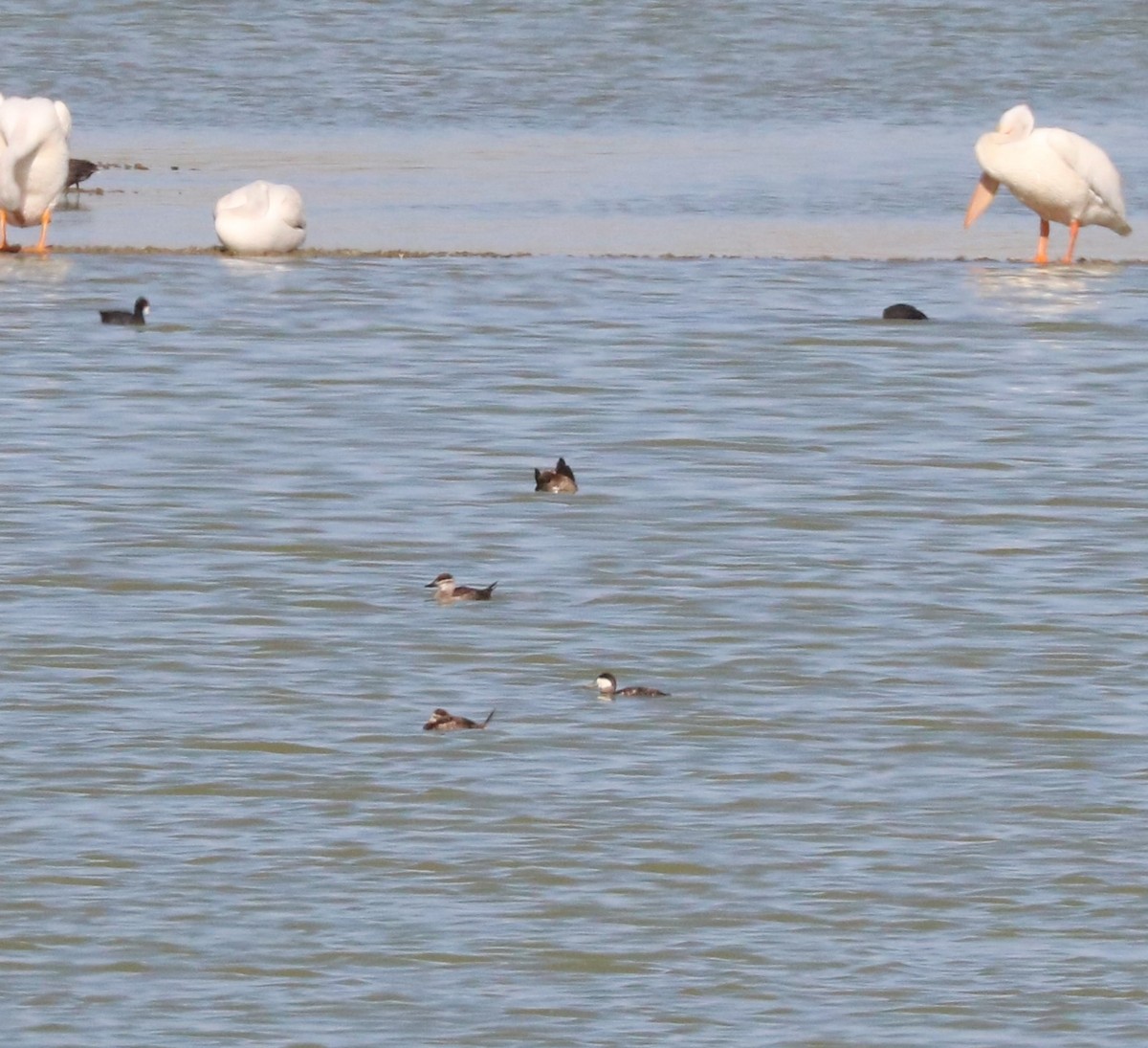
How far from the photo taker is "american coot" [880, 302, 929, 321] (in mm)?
16406

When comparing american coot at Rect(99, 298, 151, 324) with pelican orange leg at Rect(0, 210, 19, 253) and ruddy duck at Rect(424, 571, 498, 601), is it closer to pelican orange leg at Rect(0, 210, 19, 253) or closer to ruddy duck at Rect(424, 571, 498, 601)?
pelican orange leg at Rect(0, 210, 19, 253)

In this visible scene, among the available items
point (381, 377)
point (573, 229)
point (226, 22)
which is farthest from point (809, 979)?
point (226, 22)

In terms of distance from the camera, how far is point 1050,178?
766 inches

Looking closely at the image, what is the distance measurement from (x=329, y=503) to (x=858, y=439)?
8.34 ft

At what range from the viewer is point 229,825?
803 cm

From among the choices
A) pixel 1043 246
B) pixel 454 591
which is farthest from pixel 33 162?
pixel 454 591

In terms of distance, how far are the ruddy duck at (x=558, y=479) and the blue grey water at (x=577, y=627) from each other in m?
0.12

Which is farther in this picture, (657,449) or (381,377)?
(381,377)

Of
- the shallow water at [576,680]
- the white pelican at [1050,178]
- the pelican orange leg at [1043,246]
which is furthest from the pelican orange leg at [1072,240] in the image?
the shallow water at [576,680]

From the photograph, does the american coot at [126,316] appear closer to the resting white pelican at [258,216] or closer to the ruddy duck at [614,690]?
the resting white pelican at [258,216]

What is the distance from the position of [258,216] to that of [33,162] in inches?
61.5

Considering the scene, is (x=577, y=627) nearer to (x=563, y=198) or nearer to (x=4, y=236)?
(x=4, y=236)

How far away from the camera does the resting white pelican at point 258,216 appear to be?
18.4 metres

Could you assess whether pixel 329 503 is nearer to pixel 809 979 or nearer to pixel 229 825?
pixel 229 825
